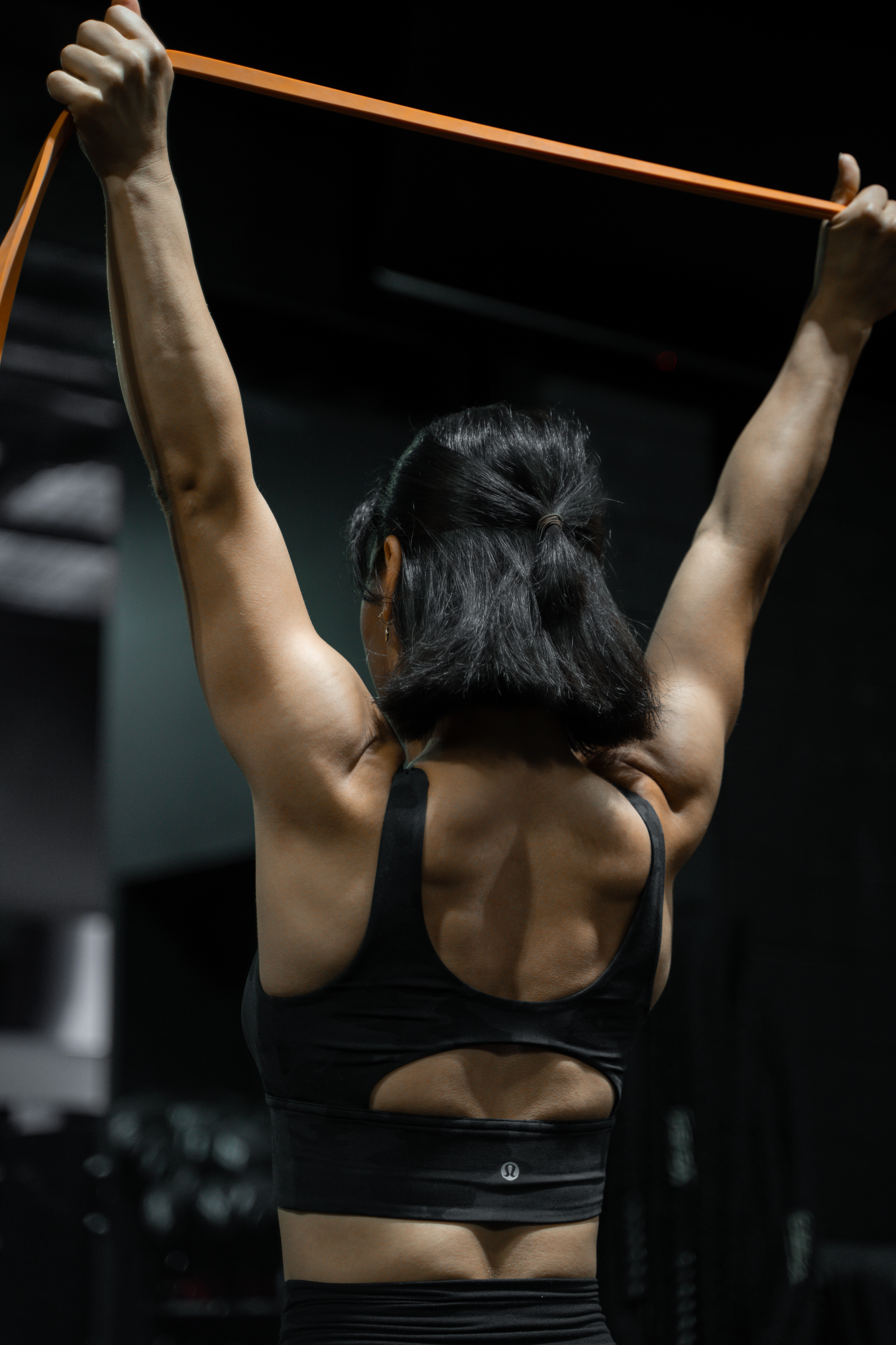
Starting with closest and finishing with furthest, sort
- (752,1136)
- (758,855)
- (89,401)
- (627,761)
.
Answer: (627,761) → (752,1136) → (89,401) → (758,855)

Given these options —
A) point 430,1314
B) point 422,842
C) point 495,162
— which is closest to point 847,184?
point 422,842

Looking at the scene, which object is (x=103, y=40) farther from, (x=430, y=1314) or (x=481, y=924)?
(x=430, y=1314)

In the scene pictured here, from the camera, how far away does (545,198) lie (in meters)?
2.69

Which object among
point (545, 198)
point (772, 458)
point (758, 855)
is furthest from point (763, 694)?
point (772, 458)

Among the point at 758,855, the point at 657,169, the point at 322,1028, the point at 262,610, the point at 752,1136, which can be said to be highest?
the point at 657,169

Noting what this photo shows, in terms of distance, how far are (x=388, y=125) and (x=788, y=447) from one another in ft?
1.59

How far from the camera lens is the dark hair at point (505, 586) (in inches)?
39.2

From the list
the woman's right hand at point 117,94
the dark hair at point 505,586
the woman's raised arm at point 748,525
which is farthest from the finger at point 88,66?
the woman's raised arm at point 748,525

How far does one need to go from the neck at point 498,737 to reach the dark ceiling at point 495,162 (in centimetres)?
183

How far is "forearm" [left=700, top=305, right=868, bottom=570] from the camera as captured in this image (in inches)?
51.1

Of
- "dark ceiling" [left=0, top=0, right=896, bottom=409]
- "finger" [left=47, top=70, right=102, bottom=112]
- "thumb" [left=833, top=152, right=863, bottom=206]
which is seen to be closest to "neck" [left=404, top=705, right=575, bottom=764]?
"finger" [left=47, top=70, right=102, bottom=112]

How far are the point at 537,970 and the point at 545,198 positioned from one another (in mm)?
2056

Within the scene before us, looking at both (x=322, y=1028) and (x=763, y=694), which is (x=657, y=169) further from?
(x=763, y=694)

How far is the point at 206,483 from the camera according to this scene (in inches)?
36.6
